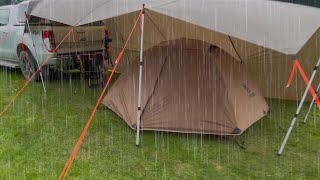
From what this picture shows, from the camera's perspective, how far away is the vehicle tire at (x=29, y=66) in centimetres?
842

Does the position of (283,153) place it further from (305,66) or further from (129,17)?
(129,17)

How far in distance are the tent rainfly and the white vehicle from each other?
0.80 meters

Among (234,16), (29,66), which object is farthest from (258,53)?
(29,66)

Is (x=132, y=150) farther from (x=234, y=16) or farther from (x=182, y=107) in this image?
(x=234, y=16)

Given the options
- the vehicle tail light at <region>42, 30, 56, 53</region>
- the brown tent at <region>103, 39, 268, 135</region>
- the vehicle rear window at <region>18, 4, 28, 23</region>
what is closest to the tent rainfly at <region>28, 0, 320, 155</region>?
the brown tent at <region>103, 39, 268, 135</region>

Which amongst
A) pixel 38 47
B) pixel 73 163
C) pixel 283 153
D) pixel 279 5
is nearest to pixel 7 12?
pixel 38 47

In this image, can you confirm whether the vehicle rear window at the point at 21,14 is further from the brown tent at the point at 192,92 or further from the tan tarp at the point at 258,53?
the brown tent at the point at 192,92

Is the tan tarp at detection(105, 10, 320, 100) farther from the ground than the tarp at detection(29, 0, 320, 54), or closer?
closer

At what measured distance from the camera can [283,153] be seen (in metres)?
5.48

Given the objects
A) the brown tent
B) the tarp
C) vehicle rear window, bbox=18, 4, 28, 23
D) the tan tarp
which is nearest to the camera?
the tarp

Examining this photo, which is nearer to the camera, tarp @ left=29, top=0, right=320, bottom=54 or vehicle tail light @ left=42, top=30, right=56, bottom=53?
tarp @ left=29, top=0, right=320, bottom=54

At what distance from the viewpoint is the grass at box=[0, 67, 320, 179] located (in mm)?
4734

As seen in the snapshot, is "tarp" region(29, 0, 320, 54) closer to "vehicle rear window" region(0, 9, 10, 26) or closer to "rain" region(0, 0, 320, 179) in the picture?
"rain" region(0, 0, 320, 179)

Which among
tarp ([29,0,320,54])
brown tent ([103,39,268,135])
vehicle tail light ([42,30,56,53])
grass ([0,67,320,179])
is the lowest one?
grass ([0,67,320,179])
